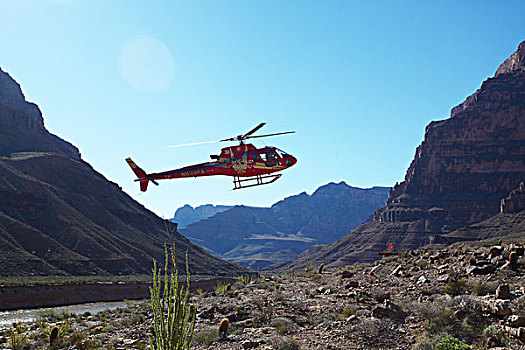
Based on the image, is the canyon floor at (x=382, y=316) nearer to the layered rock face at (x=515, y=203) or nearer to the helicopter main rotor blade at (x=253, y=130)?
the helicopter main rotor blade at (x=253, y=130)

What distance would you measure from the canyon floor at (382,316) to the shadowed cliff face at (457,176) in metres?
106

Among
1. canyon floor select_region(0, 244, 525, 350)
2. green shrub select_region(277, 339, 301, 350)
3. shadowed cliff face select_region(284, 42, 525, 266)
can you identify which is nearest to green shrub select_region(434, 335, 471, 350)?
canyon floor select_region(0, 244, 525, 350)

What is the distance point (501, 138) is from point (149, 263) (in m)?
143

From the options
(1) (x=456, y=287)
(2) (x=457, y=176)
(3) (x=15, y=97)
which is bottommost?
(1) (x=456, y=287)

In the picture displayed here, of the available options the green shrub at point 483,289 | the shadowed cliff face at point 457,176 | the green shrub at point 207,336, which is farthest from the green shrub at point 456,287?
the shadowed cliff face at point 457,176

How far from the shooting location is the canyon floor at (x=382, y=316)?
10.6 metres

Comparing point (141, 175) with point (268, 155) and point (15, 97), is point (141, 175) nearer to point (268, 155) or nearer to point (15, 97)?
point (268, 155)

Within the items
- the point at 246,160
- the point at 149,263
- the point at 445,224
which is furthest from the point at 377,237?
the point at 246,160

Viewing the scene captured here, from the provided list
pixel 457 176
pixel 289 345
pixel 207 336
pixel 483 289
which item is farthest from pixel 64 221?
pixel 457 176

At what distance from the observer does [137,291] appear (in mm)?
57625

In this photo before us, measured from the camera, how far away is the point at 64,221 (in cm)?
7544

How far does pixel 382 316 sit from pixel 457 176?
16026cm

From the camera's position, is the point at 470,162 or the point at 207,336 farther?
the point at 470,162

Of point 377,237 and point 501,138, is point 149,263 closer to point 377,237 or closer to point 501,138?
point 377,237
